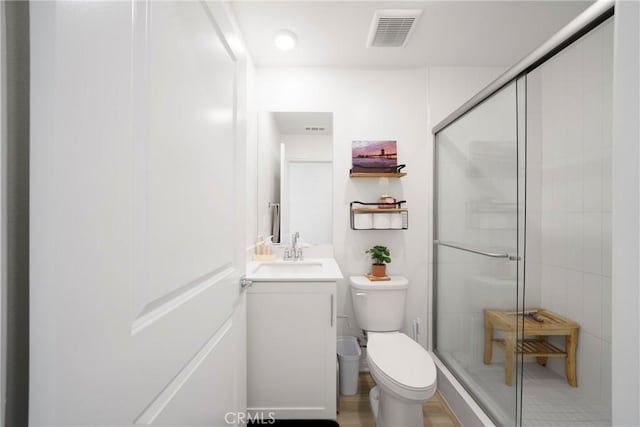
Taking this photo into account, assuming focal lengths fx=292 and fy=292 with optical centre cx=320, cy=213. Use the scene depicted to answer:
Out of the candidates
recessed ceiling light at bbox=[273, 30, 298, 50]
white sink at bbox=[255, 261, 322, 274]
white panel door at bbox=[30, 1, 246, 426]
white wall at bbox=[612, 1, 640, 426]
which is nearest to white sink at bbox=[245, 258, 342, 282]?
white sink at bbox=[255, 261, 322, 274]

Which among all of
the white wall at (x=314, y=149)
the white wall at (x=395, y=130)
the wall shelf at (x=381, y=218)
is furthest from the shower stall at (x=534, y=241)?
the white wall at (x=314, y=149)

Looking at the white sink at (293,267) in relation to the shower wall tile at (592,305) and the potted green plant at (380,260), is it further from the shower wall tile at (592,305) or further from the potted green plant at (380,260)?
the shower wall tile at (592,305)

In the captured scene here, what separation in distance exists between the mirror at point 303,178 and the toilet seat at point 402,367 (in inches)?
33.5

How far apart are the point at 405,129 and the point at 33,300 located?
225 cm

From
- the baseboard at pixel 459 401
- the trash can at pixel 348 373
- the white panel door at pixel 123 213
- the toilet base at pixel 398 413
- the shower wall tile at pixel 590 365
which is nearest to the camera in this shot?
the white panel door at pixel 123 213

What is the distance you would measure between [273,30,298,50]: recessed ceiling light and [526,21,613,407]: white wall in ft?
4.32

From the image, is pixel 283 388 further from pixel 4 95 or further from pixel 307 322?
pixel 4 95

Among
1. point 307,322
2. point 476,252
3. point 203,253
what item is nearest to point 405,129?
point 476,252

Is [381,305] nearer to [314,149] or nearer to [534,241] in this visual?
[534,241]

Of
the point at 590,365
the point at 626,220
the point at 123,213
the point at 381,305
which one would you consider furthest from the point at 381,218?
the point at 123,213

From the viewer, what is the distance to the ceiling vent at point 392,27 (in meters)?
1.59

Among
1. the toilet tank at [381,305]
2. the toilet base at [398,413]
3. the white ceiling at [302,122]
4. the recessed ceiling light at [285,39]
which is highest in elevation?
the recessed ceiling light at [285,39]

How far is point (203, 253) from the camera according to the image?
2.68 feet

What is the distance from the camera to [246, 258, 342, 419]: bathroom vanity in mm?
1565
